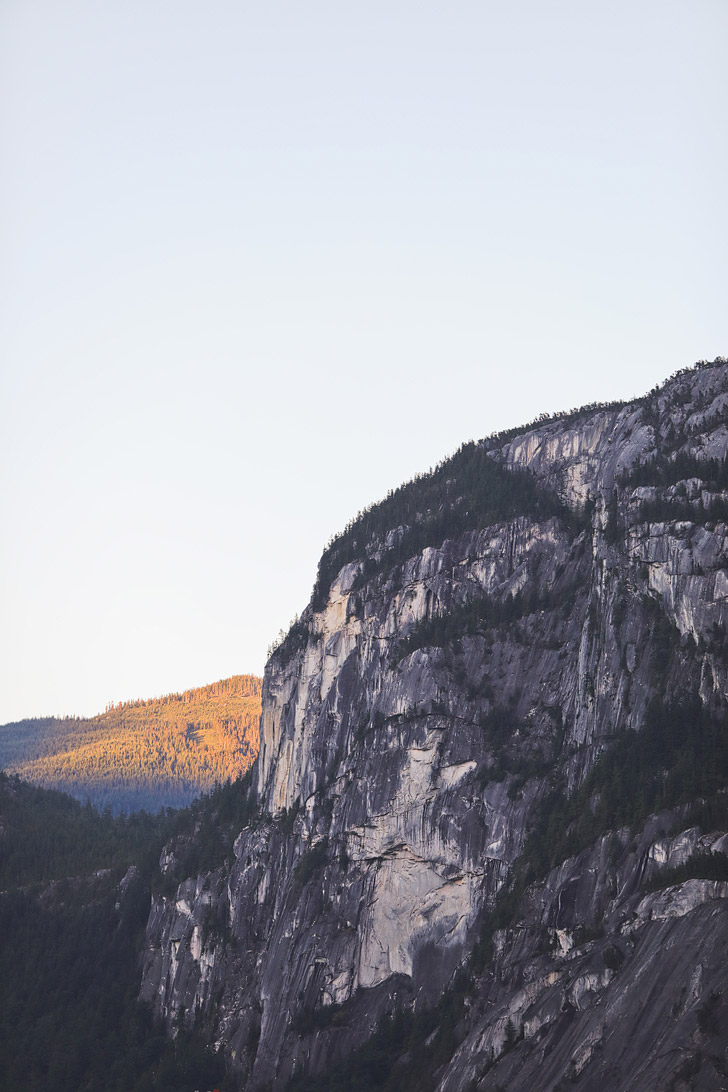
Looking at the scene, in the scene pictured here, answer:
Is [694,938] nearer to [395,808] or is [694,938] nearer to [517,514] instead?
[395,808]

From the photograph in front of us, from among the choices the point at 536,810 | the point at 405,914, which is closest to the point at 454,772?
the point at 536,810

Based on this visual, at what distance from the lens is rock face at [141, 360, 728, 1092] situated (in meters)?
132

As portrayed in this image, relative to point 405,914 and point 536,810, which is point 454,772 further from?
point 405,914

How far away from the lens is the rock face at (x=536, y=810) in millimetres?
132250

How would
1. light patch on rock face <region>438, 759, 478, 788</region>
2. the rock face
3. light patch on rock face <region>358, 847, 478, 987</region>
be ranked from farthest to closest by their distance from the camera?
light patch on rock face <region>438, 759, 478, 788</region>, light patch on rock face <region>358, 847, 478, 987</region>, the rock face

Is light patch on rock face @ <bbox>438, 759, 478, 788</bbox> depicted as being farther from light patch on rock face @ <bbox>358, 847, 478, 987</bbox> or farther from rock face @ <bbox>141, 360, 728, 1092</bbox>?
light patch on rock face @ <bbox>358, 847, 478, 987</bbox>

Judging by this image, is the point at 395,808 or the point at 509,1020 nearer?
the point at 509,1020

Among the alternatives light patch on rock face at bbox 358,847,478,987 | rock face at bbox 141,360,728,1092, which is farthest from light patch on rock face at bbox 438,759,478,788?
light patch on rock face at bbox 358,847,478,987

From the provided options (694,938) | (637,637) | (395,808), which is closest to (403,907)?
(395,808)

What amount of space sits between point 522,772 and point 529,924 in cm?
2491

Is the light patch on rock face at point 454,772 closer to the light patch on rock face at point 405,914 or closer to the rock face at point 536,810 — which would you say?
the rock face at point 536,810

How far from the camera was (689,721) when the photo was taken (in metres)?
155

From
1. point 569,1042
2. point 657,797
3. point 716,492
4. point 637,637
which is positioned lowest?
point 569,1042

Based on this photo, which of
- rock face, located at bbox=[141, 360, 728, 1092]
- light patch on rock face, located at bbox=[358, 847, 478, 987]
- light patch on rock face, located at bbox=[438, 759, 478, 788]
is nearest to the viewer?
rock face, located at bbox=[141, 360, 728, 1092]
